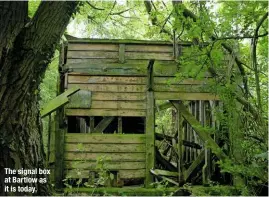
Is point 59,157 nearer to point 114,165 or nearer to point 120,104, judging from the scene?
point 114,165

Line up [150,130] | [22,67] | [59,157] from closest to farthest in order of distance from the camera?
[22,67]
[59,157]
[150,130]

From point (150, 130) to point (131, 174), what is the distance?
93 cm

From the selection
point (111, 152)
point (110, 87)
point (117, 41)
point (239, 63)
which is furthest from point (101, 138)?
point (239, 63)

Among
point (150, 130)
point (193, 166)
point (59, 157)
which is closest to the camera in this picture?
point (59, 157)

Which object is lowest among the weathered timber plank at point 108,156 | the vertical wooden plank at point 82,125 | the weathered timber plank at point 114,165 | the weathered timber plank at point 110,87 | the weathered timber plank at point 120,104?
the weathered timber plank at point 114,165

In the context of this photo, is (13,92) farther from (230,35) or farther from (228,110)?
(228,110)

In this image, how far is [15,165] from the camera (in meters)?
3.08

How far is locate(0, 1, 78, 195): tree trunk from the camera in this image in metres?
2.96

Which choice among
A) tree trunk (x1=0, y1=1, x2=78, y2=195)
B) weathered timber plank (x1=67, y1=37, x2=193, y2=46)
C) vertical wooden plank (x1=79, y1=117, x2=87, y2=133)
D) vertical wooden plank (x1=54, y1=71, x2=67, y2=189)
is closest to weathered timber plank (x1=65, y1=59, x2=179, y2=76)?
weathered timber plank (x1=67, y1=37, x2=193, y2=46)

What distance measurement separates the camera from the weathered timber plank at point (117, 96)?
6.92 meters

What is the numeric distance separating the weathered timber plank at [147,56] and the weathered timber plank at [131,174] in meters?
2.28

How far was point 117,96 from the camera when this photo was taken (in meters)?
6.95

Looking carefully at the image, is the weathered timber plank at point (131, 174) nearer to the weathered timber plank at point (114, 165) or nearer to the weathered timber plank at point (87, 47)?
the weathered timber plank at point (114, 165)

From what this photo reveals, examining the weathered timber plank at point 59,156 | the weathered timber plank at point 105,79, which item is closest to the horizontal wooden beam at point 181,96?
the weathered timber plank at point 105,79
